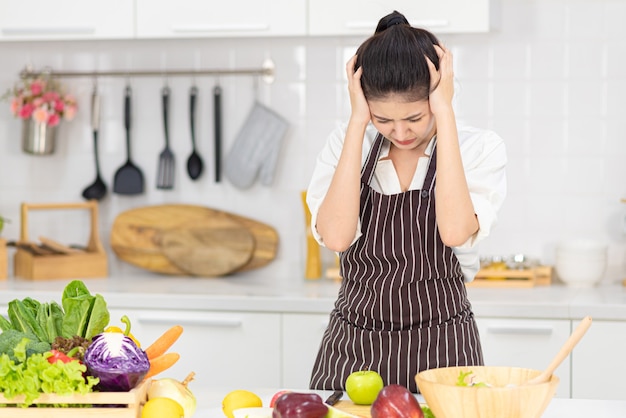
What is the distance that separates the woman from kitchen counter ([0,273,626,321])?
0.83m

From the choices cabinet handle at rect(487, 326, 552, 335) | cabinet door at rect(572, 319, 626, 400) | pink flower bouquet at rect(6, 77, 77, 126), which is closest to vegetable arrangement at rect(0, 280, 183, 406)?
cabinet handle at rect(487, 326, 552, 335)

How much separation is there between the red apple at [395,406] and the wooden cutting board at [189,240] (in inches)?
82.5

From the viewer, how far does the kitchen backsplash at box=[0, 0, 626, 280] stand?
3.38 m

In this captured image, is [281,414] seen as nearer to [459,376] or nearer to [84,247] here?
[459,376]

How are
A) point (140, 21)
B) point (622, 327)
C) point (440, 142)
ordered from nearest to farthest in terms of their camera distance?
point (440, 142), point (622, 327), point (140, 21)

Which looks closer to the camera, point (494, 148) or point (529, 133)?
point (494, 148)

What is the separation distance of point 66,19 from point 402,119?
179 cm

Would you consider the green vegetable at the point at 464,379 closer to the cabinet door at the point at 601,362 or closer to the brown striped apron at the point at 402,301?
the brown striped apron at the point at 402,301

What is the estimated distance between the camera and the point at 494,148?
2.01m

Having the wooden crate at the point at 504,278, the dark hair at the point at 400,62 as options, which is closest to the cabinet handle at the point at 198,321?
the wooden crate at the point at 504,278

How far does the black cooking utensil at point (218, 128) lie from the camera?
354 cm

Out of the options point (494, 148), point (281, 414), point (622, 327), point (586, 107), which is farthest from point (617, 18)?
point (281, 414)

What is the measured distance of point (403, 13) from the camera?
308 cm

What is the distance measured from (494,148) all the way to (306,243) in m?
1.59
